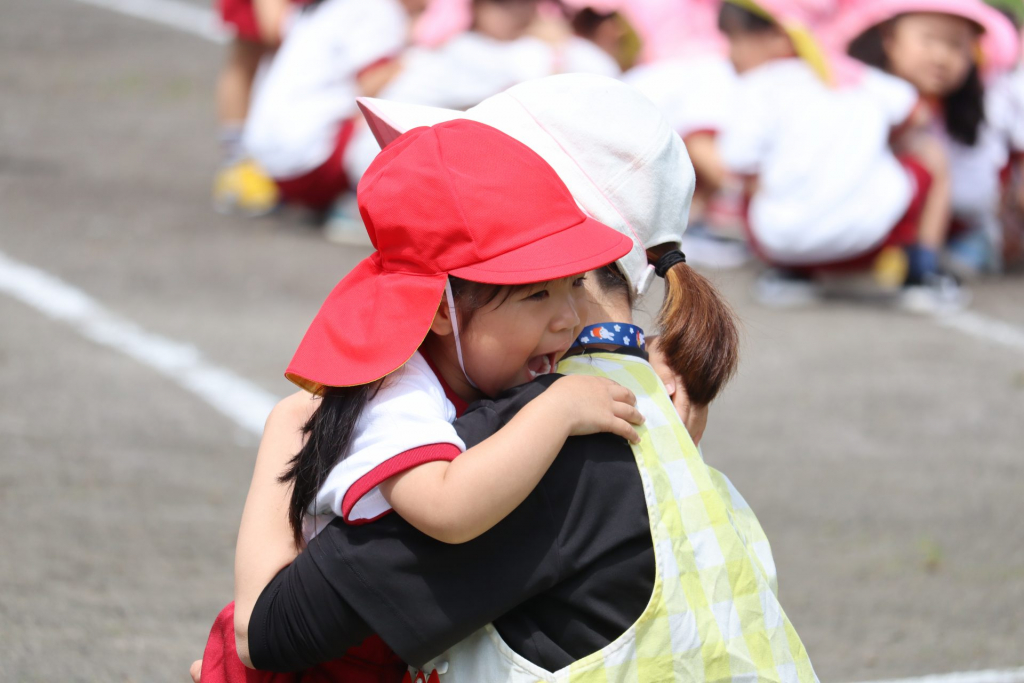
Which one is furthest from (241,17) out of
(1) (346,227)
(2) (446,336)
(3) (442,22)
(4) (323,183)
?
(2) (446,336)

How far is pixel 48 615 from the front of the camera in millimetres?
2641

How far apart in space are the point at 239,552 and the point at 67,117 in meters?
7.45

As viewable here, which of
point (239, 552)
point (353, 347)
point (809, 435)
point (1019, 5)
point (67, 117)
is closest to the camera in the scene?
point (353, 347)

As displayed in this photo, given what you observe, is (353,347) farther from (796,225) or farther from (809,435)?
(796,225)

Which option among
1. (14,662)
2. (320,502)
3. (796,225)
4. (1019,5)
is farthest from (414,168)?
(1019,5)

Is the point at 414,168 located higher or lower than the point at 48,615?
higher

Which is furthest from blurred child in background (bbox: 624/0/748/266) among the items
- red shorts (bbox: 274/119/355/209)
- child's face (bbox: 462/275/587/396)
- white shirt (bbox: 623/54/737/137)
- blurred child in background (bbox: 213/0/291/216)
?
child's face (bbox: 462/275/587/396)

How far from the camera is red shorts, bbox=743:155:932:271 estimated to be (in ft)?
18.7

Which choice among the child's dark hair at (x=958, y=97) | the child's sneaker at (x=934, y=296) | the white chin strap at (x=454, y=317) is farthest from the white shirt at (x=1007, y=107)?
the white chin strap at (x=454, y=317)

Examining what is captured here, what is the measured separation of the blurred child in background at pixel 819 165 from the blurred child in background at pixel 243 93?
8.51 feet

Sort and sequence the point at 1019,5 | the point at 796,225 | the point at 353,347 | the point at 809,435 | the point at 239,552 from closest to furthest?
the point at 353,347, the point at 239,552, the point at 809,435, the point at 796,225, the point at 1019,5

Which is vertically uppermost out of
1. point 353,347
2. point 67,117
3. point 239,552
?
point 353,347

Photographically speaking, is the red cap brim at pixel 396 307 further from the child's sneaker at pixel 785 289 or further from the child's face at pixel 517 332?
the child's sneaker at pixel 785 289

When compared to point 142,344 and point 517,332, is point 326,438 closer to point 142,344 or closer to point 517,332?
point 517,332
